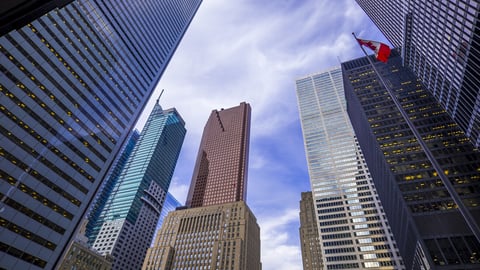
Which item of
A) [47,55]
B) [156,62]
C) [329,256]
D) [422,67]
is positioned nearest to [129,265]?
[329,256]

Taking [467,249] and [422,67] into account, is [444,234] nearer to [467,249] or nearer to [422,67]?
[467,249]

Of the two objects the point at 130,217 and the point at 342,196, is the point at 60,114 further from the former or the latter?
the point at 342,196

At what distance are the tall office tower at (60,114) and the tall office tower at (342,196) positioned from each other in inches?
4314

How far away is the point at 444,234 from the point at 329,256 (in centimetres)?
6681

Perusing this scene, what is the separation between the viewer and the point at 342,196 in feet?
461

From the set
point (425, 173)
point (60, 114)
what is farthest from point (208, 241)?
point (425, 173)

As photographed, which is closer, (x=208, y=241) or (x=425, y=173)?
(x=425, y=173)

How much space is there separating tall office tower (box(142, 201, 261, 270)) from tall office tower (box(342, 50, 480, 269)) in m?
76.7

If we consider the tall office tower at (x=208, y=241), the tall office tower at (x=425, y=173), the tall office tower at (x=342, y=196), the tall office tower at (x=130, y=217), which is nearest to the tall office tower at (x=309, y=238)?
the tall office tower at (x=208, y=241)

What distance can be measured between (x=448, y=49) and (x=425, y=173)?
36281 millimetres

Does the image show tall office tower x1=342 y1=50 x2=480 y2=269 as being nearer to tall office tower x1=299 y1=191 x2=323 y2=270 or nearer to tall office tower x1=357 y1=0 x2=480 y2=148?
tall office tower x1=357 y1=0 x2=480 y2=148

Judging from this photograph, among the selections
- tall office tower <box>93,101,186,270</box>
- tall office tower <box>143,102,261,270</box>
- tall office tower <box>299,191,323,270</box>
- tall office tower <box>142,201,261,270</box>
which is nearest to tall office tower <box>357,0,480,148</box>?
tall office tower <box>143,102,261,270</box>

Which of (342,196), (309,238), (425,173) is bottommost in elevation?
(425,173)

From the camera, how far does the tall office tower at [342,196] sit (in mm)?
116150
